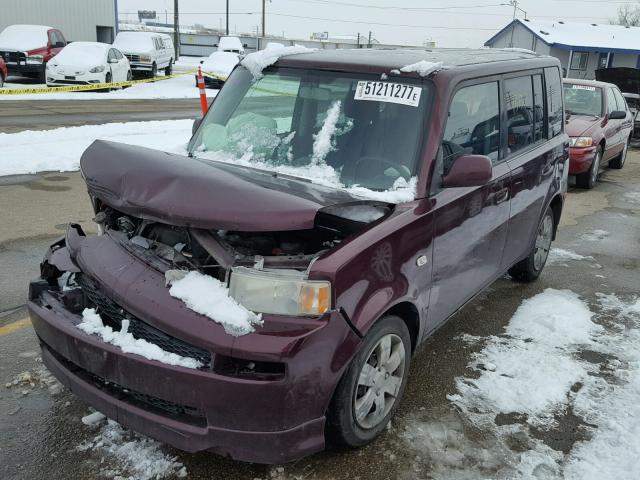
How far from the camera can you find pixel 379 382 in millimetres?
3004

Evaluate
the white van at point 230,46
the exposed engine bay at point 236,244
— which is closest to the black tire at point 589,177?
the exposed engine bay at point 236,244

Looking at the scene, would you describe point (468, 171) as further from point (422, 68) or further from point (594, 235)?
point (594, 235)

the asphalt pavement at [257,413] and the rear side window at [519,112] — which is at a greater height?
the rear side window at [519,112]

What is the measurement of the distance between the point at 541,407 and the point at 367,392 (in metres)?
1.24

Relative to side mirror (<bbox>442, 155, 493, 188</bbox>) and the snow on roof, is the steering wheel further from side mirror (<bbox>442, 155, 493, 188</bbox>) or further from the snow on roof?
the snow on roof

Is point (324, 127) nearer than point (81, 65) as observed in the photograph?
Yes

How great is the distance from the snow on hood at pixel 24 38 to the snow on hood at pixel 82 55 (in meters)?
2.14

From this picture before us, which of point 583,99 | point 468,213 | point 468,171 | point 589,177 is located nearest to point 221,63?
point 583,99

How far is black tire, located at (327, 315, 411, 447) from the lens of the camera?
2.74 metres

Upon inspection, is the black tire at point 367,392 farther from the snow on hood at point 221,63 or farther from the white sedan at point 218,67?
the snow on hood at point 221,63

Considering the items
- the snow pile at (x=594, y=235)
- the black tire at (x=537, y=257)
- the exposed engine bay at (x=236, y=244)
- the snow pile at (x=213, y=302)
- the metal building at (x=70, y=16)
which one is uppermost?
the metal building at (x=70, y=16)

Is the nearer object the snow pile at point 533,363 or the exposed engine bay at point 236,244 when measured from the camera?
the exposed engine bay at point 236,244

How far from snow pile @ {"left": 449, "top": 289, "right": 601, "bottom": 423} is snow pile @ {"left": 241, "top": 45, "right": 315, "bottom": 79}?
2.40 meters

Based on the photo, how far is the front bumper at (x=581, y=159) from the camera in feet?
32.0
